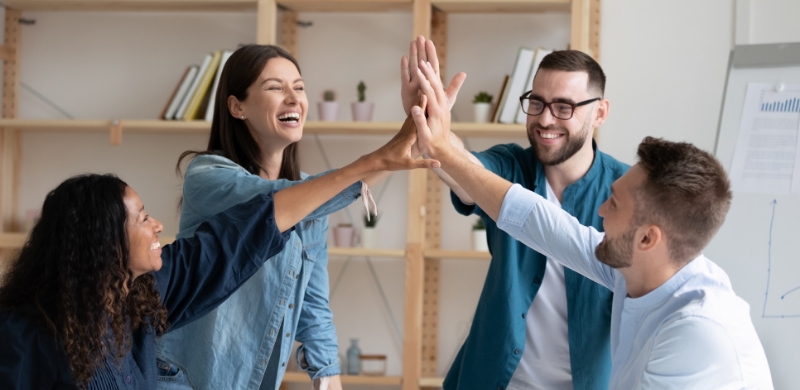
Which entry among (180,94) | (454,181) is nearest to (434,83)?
(454,181)

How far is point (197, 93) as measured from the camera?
296 centimetres

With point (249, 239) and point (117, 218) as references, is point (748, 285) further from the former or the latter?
point (117, 218)

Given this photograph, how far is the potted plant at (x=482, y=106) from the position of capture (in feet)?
9.41

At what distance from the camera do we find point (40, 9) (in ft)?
10.7

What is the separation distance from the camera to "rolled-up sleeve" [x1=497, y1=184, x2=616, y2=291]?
150 centimetres

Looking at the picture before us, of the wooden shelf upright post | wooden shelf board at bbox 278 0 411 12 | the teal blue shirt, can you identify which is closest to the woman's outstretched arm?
the teal blue shirt

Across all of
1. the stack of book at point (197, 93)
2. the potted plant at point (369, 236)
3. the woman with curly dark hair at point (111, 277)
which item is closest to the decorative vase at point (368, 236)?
the potted plant at point (369, 236)

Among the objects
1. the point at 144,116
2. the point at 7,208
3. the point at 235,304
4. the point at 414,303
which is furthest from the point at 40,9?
the point at 235,304

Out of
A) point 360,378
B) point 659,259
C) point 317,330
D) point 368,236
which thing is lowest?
point 360,378

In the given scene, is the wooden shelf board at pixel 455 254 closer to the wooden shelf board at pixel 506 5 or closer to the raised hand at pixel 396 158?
the wooden shelf board at pixel 506 5

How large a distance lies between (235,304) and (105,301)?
0.42 meters

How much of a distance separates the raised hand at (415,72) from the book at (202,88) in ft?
4.75

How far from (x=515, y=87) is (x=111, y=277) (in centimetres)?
194

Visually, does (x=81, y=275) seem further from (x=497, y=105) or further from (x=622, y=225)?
(x=497, y=105)
